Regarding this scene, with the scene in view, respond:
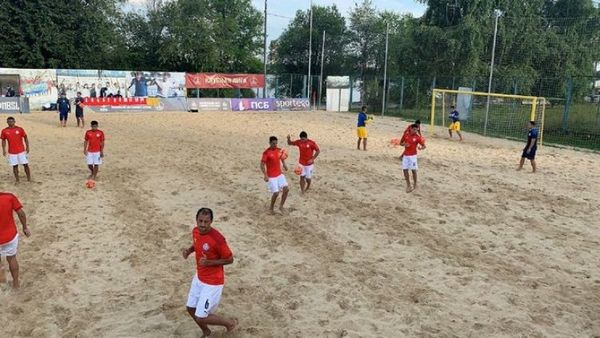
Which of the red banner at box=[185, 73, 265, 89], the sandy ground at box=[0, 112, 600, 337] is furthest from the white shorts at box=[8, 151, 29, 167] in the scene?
the red banner at box=[185, 73, 265, 89]

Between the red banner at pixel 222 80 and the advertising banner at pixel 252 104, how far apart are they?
3919 mm

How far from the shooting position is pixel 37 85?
30.7m

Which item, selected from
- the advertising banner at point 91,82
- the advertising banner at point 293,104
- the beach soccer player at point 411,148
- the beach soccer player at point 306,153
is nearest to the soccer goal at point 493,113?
the beach soccer player at point 411,148

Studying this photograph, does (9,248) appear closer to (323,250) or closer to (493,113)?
(323,250)

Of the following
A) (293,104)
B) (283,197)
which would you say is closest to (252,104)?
(293,104)

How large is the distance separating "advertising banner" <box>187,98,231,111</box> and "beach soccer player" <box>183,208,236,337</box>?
29.1m

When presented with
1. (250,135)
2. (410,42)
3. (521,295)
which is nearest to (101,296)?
(521,295)

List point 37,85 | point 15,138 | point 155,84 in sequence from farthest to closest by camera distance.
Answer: point 155,84 → point 37,85 → point 15,138

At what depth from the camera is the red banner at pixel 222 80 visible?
36688 millimetres

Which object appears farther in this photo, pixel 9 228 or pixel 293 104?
pixel 293 104

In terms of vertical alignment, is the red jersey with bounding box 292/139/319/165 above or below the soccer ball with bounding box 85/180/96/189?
above

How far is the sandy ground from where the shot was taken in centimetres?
570

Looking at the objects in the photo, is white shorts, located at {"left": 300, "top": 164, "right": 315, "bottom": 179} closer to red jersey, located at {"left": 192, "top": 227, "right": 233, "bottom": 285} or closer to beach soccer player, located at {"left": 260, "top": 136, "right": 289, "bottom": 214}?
beach soccer player, located at {"left": 260, "top": 136, "right": 289, "bottom": 214}

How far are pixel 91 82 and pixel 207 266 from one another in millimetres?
30735
